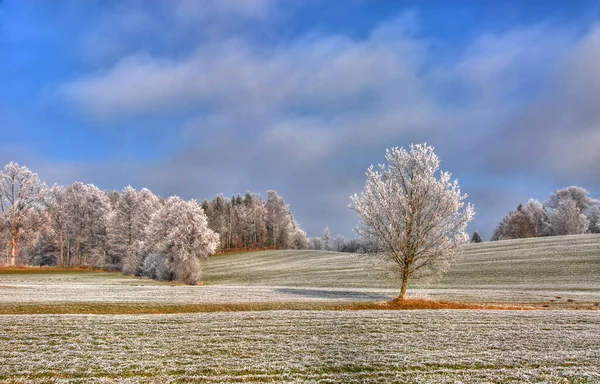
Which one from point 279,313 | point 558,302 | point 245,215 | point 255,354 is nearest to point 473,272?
point 558,302

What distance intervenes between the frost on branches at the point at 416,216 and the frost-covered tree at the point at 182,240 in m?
35.8

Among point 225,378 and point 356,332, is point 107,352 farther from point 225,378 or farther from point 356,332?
point 356,332

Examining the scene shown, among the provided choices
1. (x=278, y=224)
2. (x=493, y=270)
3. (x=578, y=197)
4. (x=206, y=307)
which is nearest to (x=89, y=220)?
(x=278, y=224)

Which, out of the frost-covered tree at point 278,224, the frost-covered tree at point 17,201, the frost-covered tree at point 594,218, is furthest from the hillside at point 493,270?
the frost-covered tree at point 594,218

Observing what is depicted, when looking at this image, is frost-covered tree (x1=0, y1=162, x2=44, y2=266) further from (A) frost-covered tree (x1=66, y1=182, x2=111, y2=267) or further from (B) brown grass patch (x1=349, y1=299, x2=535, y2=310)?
(B) brown grass patch (x1=349, y1=299, x2=535, y2=310)

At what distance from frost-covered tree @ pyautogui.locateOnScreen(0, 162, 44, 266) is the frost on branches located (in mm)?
69498

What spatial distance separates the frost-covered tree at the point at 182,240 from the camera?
63906 millimetres

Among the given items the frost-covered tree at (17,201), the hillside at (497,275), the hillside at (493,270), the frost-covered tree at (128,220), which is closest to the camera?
the hillside at (497,275)

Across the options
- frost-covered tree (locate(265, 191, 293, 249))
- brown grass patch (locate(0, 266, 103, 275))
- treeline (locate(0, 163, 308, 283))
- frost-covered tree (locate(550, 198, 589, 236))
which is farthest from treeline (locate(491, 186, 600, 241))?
brown grass patch (locate(0, 266, 103, 275))

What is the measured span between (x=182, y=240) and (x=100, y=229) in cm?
4014

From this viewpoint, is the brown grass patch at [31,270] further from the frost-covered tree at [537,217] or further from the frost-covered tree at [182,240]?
the frost-covered tree at [537,217]

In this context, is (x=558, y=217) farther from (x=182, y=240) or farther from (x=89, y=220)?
(x=89, y=220)

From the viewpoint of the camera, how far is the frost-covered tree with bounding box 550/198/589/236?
11381 cm

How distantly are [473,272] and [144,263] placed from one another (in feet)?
172
